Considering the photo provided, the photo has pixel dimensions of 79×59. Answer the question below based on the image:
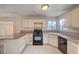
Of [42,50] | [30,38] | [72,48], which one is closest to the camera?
[72,48]

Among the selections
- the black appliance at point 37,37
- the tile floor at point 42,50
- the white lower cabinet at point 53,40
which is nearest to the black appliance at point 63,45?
the tile floor at point 42,50

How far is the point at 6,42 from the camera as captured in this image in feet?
Result: 13.2

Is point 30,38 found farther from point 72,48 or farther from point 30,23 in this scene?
point 72,48

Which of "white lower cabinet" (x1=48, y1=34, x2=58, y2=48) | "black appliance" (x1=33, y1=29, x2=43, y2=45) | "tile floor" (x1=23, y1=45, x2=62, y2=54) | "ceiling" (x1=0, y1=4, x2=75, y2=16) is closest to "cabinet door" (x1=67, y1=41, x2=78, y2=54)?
"ceiling" (x1=0, y1=4, x2=75, y2=16)

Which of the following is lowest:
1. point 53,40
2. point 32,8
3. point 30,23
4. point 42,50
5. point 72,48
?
point 42,50

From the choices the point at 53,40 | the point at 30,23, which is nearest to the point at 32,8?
the point at 53,40

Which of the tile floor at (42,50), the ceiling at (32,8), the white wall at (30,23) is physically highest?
the ceiling at (32,8)

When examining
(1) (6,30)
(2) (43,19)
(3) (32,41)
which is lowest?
(3) (32,41)

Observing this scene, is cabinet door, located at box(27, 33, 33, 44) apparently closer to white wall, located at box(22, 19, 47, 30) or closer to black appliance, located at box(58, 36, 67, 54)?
white wall, located at box(22, 19, 47, 30)

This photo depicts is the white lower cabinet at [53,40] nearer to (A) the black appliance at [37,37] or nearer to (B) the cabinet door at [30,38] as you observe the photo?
(A) the black appliance at [37,37]

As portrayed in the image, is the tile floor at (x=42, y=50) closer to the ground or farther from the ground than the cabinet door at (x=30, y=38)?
closer to the ground
